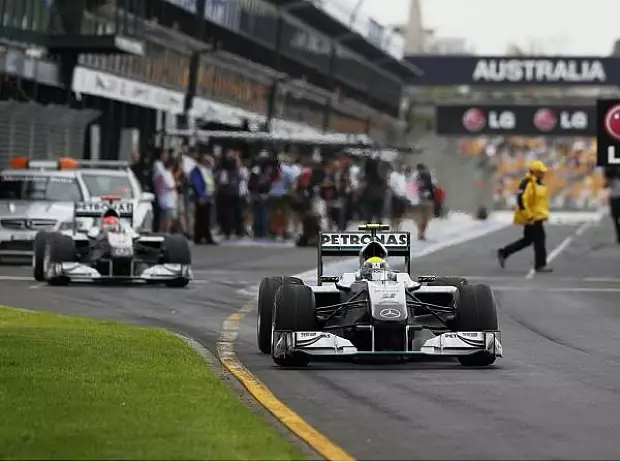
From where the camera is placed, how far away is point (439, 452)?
987cm

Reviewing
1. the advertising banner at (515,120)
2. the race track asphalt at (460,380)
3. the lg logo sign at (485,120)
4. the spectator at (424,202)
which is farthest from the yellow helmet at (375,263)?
the lg logo sign at (485,120)

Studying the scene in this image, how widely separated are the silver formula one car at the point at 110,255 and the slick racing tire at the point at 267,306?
887 centimetres

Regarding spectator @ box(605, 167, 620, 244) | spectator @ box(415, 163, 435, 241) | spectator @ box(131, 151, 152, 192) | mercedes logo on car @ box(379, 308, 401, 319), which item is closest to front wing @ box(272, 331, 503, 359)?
mercedes logo on car @ box(379, 308, 401, 319)

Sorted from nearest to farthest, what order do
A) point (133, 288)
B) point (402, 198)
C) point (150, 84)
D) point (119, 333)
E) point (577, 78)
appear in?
point (119, 333) → point (133, 288) → point (402, 198) → point (150, 84) → point (577, 78)

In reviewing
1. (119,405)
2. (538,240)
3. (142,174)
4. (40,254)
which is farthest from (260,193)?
(119,405)

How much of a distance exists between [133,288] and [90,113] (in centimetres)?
1793

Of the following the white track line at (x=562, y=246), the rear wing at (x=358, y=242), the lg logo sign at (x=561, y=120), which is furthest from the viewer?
the lg logo sign at (x=561, y=120)

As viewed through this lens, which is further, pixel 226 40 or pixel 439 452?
pixel 226 40

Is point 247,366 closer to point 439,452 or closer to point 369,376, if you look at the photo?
point 369,376

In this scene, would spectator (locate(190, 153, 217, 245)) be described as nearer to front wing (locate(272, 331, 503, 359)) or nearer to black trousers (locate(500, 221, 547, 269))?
black trousers (locate(500, 221, 547, 269))

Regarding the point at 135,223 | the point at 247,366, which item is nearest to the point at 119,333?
the point at 247,366

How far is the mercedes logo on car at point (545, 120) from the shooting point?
84125 millimetres

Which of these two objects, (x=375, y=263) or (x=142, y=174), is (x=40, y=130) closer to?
(x=142, y=174)

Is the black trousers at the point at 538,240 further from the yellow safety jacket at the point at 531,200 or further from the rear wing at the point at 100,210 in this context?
the rear wing at the point at 100,210
